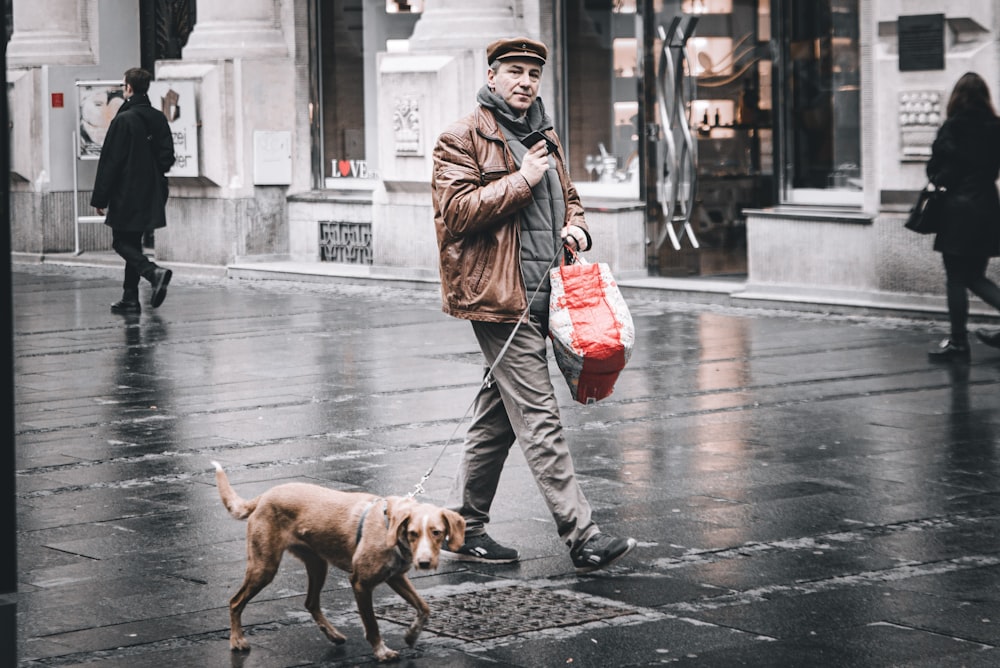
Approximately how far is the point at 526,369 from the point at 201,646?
1661 millimetres

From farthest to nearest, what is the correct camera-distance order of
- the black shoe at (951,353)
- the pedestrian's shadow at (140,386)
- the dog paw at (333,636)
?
the black shoe at (951,353) < the pedestrian's shadow at (140,386) < the dog paw at (333,636)

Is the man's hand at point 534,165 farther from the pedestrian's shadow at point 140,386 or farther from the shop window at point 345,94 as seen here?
the shop window at point 345,94

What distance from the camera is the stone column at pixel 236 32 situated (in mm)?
20016

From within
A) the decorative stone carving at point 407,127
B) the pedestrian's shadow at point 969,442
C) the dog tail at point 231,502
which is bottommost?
the pedestrian's shadow at point 969,442

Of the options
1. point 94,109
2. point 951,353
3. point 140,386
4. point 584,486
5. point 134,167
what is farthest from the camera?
point 94,109

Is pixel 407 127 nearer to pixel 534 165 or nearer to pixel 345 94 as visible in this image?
pixel 345 94

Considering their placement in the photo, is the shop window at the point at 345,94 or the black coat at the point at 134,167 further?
the shop window at the point at 345,94

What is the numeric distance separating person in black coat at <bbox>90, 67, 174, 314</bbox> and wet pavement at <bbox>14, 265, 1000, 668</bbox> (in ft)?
5.95

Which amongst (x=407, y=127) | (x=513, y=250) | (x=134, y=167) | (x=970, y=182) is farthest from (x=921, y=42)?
(x=513, y=250)

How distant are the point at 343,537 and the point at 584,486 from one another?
283 centimetres

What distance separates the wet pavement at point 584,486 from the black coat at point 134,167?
215 cm

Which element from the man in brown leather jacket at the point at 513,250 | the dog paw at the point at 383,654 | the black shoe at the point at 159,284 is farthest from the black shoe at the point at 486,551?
the black shoe at the point at 159,284

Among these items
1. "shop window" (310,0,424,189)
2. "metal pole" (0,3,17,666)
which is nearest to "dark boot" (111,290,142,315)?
"shop window" (310,0,424,189)

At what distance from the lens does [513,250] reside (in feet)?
21.5
